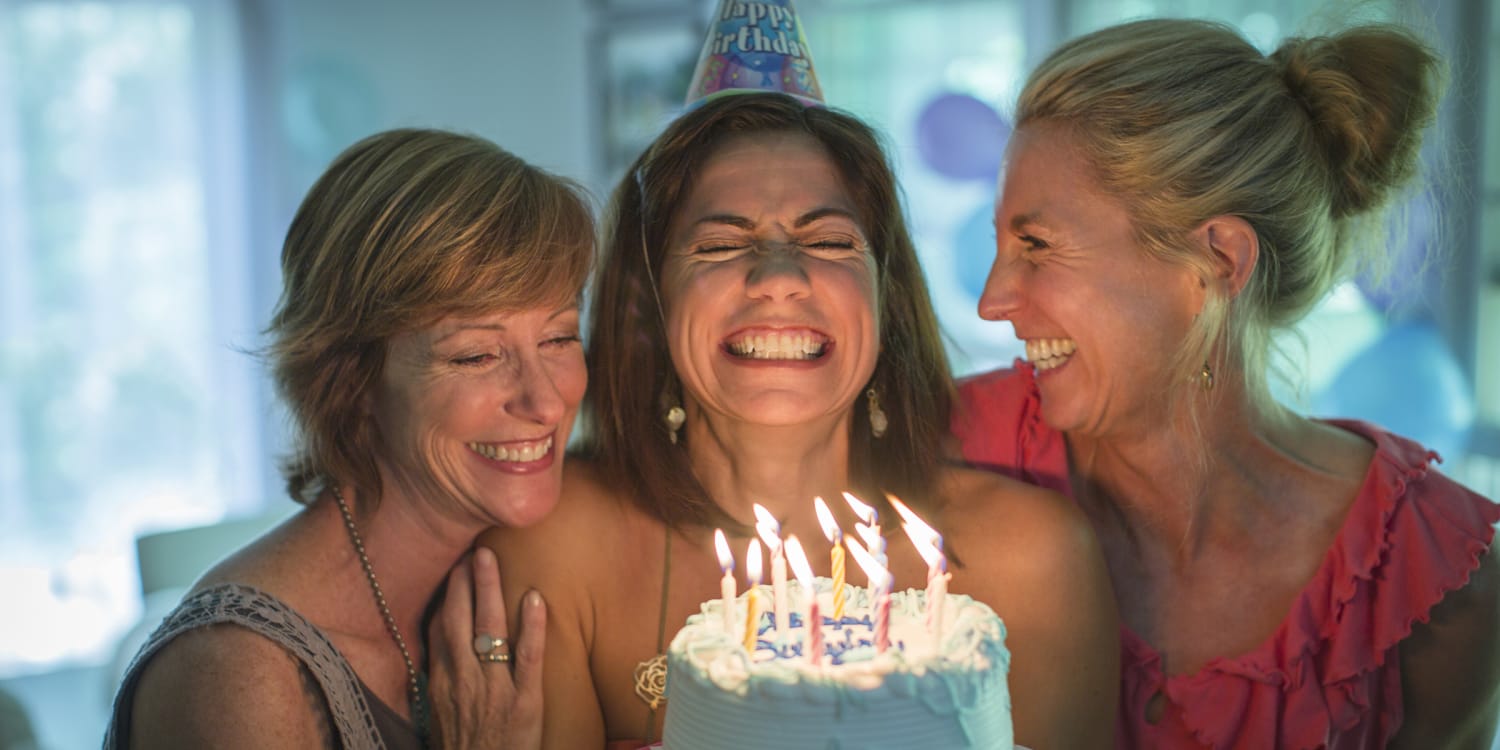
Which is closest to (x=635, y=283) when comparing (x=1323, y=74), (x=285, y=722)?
(x=285, y=722)

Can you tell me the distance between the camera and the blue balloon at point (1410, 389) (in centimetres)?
339

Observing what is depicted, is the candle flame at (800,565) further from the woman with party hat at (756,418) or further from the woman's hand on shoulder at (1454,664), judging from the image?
the woman's hand on shoulder at (1454,664)

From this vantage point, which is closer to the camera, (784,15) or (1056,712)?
(1056,712)

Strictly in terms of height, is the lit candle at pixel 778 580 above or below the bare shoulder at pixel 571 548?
above

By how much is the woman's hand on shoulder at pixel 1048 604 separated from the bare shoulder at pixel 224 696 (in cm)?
98

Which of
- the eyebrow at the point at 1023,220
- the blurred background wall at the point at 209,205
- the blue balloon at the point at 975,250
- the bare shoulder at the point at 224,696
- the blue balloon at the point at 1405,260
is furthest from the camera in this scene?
the blurred background wall at the point at 209,205

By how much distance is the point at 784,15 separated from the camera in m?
2.06

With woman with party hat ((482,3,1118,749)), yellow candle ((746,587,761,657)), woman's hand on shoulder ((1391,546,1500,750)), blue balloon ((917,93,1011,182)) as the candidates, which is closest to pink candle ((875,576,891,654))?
yellow candle ((746,587,761,657))

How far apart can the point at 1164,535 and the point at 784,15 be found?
110 centimetres

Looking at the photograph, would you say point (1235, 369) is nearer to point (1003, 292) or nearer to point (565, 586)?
point (1003, 292)

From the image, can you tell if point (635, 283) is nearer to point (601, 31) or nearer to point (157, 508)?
point (157, 508)

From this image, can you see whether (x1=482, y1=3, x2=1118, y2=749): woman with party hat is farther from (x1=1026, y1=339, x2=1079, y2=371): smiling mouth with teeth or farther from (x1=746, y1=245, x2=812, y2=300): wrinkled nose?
(x1=1026, y1=339, x2=1079, y2=371): smiling mouth with teeth

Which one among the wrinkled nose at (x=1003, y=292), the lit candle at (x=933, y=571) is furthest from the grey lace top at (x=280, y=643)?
the wrinkled nose at (x=1003, y=292)

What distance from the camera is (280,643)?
1.73 m
